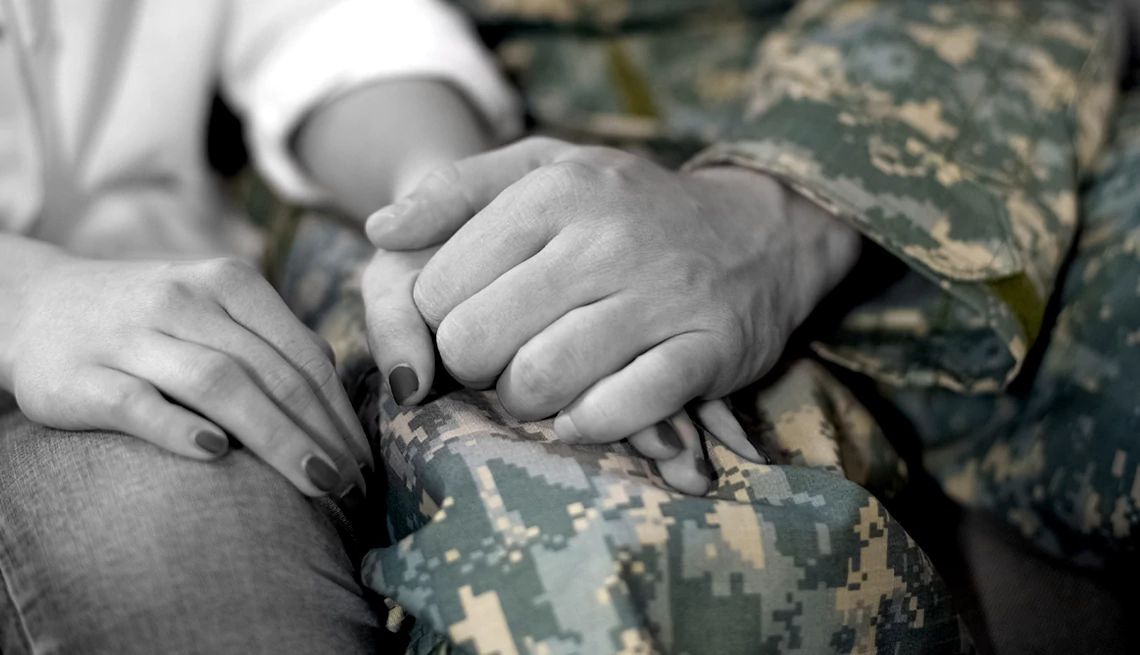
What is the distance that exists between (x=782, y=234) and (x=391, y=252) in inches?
8.4

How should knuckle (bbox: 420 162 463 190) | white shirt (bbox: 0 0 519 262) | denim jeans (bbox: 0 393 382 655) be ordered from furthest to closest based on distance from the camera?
white shirt (bbox: 0 0 519 262), knuckle (bbox: 420 162 463 190), denim jeans (bbox: 0 393 382 655)

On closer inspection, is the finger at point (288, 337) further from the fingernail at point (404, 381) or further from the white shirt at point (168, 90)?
the white shirt at point (168, 90)

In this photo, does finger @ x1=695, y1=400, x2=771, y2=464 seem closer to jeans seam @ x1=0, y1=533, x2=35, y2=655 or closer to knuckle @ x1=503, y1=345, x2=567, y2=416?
knuckle @ x1=503, y1=345, x2=567, y2=416

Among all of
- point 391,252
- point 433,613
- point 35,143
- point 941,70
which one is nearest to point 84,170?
point 35,143

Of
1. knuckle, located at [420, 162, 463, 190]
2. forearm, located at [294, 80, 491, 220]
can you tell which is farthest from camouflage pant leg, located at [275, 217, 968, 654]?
forearm, located at [294, 80, 491, 220]

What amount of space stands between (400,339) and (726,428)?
161 millimetres

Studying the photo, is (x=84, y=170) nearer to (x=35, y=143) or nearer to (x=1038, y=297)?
(x=35, y=143)

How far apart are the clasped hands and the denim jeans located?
0.08 m

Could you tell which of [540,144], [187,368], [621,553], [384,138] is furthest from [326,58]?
[621,553]

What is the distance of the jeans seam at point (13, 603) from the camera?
352 millimetres

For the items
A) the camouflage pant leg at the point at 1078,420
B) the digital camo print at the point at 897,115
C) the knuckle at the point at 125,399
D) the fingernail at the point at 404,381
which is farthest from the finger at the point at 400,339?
the camouflage pant leg at the point at 1078,420

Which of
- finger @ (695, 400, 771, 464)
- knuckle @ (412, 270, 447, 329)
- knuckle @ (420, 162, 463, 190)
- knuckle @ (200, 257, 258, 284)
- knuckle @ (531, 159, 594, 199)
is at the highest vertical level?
knuckle @ (531, 159, 594, 199)

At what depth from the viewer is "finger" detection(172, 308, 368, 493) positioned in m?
0.40

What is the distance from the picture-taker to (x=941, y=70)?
2.02ft
